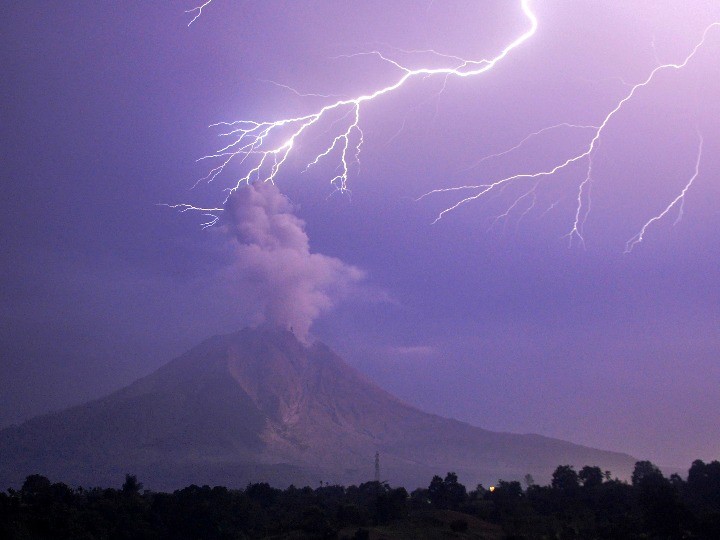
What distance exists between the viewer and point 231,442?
19775 centimetres

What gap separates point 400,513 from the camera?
40188 millimetres

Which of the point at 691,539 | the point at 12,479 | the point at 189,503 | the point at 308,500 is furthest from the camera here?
the point at 12,479

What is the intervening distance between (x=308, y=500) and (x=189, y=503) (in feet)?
43.4

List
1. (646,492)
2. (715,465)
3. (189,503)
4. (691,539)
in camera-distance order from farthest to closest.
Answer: (715,465)
(189,503)
(646,492)
(691,539)

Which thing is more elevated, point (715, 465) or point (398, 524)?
point (715, 465)

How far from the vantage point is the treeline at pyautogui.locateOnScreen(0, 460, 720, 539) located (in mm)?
33406

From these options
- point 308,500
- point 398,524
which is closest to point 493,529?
point 398,524

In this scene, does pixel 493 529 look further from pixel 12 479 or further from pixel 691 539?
pixel 12 479

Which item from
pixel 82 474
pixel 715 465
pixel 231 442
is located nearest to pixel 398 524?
pixel 715 465

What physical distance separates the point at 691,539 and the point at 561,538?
6454 mm

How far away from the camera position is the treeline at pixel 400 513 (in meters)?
33.4

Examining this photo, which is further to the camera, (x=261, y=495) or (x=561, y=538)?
(x=261, y=495)

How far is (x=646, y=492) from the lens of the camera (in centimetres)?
3597

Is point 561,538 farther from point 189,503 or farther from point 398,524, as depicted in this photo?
point 189,503
